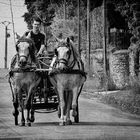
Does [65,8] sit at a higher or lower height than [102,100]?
higher

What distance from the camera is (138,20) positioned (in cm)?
2384

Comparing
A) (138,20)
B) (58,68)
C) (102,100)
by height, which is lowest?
(102,100)

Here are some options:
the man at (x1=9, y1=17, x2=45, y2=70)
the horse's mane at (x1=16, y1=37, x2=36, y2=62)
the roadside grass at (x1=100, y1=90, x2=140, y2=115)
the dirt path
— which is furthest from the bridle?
the roadside grass at (x1=100, y1=90, x2=140, y2=115)

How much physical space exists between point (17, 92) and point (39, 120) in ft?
5.67

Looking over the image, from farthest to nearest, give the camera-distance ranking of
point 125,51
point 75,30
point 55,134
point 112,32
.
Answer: point 75,30
point 112,32
point 125,51
point 55,134

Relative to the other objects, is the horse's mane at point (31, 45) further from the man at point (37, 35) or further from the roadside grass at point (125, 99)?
the roadside grass at point (125, 99)

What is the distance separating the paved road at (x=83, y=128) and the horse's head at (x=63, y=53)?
1569 mm

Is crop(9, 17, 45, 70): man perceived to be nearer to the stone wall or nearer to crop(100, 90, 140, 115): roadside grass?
crop(100, 90, 140, 115): roadside grass

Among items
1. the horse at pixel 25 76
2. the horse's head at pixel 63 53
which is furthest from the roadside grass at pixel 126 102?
the horse at pixel 25 76

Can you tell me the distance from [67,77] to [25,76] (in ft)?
3.63

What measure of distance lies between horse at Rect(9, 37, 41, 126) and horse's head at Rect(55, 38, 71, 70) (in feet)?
2.33

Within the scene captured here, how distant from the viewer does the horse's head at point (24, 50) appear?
533 inches

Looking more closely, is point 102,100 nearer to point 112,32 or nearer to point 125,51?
point 125,51

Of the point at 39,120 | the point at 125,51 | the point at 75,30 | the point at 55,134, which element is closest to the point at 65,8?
the point at 75,30
